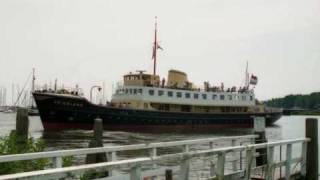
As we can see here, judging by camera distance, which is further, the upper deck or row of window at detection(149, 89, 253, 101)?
row of window at detection(149, 89, 253, 101)

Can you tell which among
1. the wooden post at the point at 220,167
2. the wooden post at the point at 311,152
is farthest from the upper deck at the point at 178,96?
the wooden post at the point at 220,167

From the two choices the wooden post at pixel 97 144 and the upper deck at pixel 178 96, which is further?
the upper deck at pixel 178 96

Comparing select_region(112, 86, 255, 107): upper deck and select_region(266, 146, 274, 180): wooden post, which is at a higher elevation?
select_region(112, 86, 255, 107): upper deck

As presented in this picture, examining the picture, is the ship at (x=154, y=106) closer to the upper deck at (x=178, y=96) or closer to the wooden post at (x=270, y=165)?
the upper deck at (x=178, y=96)

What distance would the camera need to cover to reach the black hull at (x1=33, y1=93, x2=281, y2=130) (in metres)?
47.6

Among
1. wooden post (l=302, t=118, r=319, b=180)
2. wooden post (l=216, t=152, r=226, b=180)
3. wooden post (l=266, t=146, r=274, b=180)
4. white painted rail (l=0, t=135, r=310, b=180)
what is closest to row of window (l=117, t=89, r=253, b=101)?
wooden post (l=302, t=118, r=319, b=180)

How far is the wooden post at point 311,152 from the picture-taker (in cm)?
1294

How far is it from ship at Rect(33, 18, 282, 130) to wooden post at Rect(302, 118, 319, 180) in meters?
37.1

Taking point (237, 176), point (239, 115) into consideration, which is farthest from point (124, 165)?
point (239, 115)

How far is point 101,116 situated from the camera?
50281 mm

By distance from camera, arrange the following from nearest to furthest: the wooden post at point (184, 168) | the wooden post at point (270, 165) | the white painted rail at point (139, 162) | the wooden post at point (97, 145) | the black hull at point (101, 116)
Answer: the white painted rail at point (139, 162), the wooden post at point (184, 168), the wooden post at point (270, 165), the wooden post at point (97, 145), the black hull at point (101, 116)

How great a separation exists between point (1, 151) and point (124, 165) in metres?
4.46

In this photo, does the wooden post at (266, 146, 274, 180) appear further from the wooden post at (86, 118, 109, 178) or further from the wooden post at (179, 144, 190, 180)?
the wooden post at (179, 144, 190, 180)

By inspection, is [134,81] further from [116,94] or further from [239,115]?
[239,115]
